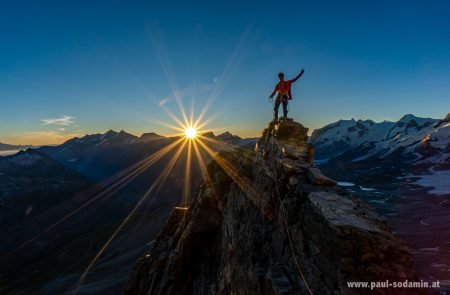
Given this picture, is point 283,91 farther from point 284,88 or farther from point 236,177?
point 236,177

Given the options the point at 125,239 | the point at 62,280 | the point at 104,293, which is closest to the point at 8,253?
the point at 125,239

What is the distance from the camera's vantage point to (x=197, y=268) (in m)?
26.6

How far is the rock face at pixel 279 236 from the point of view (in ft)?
32.1

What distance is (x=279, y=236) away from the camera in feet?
48.0

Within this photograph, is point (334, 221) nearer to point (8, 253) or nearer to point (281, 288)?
point (281, 288)

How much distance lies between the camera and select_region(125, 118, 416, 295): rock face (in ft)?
32.1

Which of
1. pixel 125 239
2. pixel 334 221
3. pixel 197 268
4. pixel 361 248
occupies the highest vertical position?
pixel 334 221

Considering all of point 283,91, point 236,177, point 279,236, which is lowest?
point 279,236

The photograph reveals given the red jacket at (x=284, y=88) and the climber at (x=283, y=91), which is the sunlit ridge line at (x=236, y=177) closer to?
the climber at (x=283, y=91)

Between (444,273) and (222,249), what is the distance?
85.6 metres

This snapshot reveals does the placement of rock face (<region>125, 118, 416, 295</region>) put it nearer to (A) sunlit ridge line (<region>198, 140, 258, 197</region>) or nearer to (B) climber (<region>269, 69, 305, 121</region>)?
(A) sunlit ridge line (<region>198, 140, 258, 197</region>)

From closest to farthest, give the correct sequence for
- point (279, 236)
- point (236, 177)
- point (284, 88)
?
point (279, 236) < point (284, 88) < point (236, 177)

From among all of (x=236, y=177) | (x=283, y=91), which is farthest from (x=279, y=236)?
(x=283, y=91)

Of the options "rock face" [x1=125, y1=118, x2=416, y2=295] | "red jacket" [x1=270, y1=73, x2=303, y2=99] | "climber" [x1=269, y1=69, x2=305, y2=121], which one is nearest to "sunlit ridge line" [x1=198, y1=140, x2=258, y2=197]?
"rock face" [x1=125, y1=118, x2=416, y2=295]
